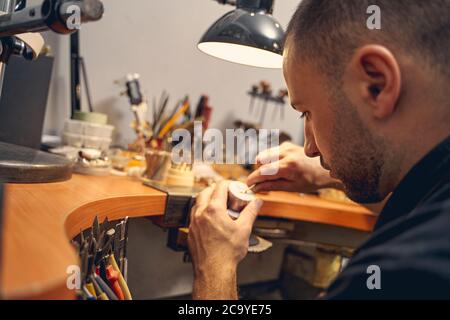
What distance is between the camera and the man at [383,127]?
0.36 metres

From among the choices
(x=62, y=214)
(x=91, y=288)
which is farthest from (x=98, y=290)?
(x=62, y=214)

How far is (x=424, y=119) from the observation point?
1.81 feet

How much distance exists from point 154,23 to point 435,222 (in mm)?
1412

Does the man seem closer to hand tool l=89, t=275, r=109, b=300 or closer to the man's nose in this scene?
the man's nose

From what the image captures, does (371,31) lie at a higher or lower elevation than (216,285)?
higher

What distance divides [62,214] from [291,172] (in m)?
0.71

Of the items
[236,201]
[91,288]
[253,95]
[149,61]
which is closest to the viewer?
[91,288]

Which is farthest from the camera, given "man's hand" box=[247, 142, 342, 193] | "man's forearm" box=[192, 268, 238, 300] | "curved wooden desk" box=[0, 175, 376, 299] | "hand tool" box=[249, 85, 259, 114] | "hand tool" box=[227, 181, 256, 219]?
"hand tool" box=[249, 85, 259, 114]

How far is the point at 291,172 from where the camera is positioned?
1.09 m

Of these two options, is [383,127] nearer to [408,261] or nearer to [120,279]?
[408,261]

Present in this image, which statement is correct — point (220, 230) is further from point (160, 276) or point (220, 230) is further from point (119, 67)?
point (119, 67)

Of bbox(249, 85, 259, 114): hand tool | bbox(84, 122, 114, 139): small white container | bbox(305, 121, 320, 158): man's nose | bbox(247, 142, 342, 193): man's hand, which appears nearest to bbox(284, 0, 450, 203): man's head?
bbox(305, 121, 320, 158): man's nose

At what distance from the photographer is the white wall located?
139 centimetres
